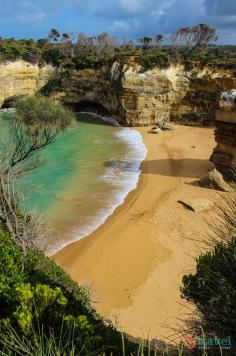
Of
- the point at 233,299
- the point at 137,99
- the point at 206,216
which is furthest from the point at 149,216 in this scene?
the point at 137,99

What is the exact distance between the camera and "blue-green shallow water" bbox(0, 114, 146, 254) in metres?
18.4

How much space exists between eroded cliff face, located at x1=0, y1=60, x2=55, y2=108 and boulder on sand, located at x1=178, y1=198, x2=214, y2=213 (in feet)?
109

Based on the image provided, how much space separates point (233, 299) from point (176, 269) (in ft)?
26.8

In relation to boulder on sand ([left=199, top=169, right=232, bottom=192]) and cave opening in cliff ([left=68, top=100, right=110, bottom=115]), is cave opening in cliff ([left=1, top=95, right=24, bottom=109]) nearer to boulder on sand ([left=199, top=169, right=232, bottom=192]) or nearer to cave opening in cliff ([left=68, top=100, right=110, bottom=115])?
cave opening in cliff ([left=68, top=100, right=110, bottom=115])

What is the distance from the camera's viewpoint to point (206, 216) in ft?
59.7

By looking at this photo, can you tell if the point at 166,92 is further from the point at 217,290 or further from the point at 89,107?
the point at 217,290

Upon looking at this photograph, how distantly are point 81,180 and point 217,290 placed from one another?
61.2 ft

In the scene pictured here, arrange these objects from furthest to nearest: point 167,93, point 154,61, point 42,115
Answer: point 154,61
point 167,93
point 42,115

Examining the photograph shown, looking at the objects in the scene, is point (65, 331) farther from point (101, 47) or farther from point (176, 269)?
point (101, 47)

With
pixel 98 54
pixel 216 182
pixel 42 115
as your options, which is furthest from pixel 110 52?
pixel 216 182

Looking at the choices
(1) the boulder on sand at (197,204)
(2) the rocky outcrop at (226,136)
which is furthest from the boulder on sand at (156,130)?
(1) the boulder on sand at (197,204)

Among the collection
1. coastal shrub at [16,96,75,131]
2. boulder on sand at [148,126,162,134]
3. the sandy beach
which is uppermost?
coastal shrub at [16,96,75,131]

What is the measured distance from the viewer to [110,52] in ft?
174

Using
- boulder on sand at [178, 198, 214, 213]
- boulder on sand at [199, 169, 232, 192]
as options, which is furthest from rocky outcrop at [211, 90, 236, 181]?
boulder on sand at [178, 198, 214, 213]
